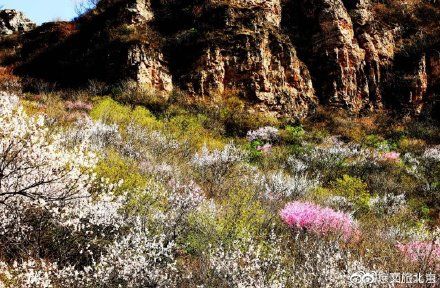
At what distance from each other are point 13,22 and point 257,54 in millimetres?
23334

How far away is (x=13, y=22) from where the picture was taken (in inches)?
1298

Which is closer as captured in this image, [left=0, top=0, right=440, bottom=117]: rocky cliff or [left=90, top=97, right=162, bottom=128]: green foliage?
[left=90, top=97, right=162, bottom=128]: green foliage

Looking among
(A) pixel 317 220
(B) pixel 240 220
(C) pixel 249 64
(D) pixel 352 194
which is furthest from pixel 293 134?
(B) pixel 240 220

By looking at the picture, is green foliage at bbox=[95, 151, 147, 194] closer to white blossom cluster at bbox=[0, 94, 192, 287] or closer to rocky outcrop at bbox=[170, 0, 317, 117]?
white blossom cluster at bbox=[0, 94, 192, 287]

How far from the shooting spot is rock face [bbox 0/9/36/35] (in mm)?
32531

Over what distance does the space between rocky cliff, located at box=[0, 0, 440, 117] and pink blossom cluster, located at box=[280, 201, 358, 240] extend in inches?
626

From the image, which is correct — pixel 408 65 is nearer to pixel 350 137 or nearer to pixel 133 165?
pixel 350 137

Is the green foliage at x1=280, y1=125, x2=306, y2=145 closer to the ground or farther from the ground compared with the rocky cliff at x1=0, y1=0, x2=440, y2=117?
closer to the ground

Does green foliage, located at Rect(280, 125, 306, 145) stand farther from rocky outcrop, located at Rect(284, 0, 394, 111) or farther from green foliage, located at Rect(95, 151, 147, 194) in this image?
green foliage, located at Rect(95, 151, 147, 194)

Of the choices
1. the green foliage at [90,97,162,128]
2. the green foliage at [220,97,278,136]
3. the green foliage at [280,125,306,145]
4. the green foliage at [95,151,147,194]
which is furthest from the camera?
the green foliage at [220,97,278,136]

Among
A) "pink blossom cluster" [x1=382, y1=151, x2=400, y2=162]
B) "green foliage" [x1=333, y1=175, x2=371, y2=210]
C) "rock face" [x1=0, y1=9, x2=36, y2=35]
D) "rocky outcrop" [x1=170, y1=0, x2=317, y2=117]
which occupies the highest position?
"rock face" [x1=0, y1=9, x2=36, y2=35]

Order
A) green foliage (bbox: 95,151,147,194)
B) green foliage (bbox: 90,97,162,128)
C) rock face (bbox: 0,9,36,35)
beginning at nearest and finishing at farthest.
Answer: green foliage (bbox: 95,151,147,194), green foliage (bbox: 90,97,162,128), rock face (bbox: 0,9,36,35)

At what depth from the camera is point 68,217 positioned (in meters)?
4.81

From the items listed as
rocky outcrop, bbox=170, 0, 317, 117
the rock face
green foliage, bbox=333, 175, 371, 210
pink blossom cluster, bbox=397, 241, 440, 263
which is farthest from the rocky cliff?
pink blossom cluster, bbox=397, 241, 440, 263
